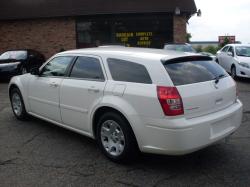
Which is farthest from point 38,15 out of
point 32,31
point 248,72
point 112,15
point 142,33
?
point 248,72

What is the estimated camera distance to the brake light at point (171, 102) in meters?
4.03

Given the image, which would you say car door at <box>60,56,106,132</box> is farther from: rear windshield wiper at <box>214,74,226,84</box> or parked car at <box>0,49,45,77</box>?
parked car at <box>0,49,45,77</box>

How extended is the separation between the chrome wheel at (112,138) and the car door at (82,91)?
342 millimetres

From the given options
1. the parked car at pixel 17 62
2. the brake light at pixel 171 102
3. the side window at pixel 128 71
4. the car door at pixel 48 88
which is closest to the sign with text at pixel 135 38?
the parked car at pixel 17 62

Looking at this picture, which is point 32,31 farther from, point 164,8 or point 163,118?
point 163,118

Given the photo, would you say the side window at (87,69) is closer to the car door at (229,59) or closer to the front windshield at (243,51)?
the car door at (229,59)

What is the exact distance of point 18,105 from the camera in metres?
7.03

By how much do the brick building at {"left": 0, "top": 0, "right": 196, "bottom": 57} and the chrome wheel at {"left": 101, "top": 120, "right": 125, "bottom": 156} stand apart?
1605cm

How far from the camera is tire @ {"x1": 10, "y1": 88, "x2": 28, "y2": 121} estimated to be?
685 cm

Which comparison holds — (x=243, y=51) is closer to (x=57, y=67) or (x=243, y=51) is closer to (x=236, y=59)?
(x=236, y=59)

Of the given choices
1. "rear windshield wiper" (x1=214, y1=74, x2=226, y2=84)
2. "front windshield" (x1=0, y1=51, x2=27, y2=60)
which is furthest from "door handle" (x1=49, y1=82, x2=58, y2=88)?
"front windshield" (x1=0, y1=51, x2=27, y2=60)

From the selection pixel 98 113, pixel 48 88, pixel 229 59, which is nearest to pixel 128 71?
pixel 98 113

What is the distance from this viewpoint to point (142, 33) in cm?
2095

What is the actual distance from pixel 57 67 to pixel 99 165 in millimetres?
1990
